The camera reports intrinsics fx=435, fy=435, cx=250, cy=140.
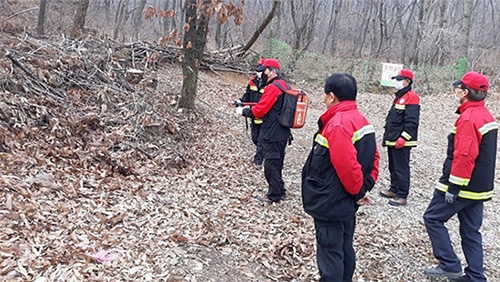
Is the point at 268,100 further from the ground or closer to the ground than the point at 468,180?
further from the ground

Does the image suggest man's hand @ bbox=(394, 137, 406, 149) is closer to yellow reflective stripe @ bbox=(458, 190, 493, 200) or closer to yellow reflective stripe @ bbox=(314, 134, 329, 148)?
yellow reflective stripe @ bbox=(458, 190, 493, 200)

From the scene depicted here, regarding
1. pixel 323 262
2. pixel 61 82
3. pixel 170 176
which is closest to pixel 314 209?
pixel 323 262

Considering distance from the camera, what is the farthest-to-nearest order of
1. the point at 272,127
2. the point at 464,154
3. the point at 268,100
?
the point at 272,127 < the point at 268,100 < the point at 464,154

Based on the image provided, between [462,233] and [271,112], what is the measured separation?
2.67m

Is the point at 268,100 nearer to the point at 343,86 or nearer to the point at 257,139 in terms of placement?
the point at 257,139

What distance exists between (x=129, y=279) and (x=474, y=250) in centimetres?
327

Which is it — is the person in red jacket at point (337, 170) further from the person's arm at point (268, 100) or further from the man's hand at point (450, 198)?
the person's arm at point (268, 100)

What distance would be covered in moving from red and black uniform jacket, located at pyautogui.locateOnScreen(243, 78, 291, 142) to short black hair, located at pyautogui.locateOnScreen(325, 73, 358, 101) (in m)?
2.25

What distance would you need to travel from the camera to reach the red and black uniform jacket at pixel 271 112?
18.7 feet

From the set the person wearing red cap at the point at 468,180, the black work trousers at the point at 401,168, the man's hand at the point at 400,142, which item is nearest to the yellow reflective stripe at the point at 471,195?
the person wearing red cap at the point at 468,180

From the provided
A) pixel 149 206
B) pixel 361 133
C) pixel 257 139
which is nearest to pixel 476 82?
pixel 361 133

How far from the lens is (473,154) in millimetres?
4027

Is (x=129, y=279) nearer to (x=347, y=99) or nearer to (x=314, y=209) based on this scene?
Answer: (x=314, y=209)

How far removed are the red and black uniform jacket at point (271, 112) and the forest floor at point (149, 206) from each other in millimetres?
989
